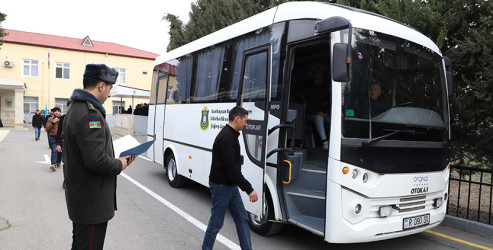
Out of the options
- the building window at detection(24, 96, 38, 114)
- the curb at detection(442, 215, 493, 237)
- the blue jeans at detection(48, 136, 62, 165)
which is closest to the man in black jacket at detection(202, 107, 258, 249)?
the curb at detection(442, 215, 493, 237)

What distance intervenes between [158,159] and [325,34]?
6.13m

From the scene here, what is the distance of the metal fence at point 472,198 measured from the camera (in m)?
5.67

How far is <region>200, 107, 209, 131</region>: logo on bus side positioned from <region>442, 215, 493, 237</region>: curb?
14.8ft

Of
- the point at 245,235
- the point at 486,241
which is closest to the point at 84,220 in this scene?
the point at 245,235

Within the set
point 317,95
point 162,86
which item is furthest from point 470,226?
point 162,86

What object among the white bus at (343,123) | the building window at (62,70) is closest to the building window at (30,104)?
the building window at (62,70)

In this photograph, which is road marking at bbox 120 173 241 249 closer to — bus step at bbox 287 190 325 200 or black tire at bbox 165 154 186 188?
black tire at bbox 165 154 186 188

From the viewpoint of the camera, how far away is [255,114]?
15.6ft

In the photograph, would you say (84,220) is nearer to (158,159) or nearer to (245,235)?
(245,235)

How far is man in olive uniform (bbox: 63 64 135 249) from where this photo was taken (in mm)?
2303

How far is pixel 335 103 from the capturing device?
374 centimetres

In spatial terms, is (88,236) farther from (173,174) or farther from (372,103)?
(173,174)

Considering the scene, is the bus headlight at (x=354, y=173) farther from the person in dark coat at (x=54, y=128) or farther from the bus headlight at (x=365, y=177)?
the person in dark coat at (x=54, y=128)

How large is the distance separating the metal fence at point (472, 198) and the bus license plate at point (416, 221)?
1.56 metres
